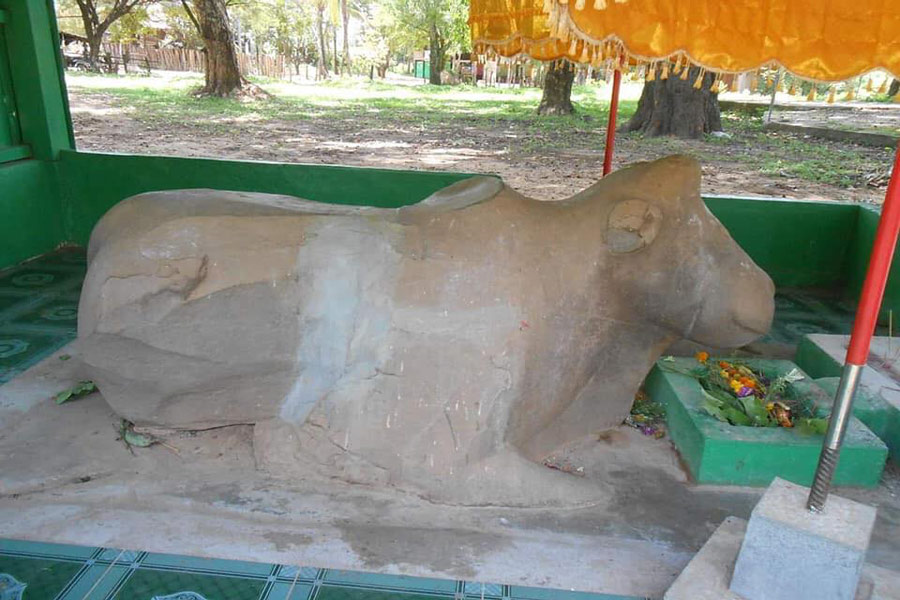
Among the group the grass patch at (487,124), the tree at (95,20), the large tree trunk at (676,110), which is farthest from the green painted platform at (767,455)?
the tree at (95,20)

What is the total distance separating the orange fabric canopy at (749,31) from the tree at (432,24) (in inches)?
1031

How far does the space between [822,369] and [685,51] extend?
236 cm

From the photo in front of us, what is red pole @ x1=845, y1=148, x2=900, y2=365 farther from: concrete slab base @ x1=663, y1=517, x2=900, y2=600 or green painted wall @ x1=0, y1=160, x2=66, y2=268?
green painted wall @ x1=0, y1=160, x2=66, y2=268

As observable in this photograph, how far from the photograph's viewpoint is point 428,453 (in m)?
3.14

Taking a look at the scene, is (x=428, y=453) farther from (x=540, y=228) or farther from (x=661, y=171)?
(x=661, y=171)

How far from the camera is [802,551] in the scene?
7.78 ft

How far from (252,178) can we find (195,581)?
4.20m

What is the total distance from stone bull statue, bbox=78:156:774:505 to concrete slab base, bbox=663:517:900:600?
718mm

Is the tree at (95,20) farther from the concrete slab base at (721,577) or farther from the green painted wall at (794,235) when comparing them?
the concrete slab base at (721,577)

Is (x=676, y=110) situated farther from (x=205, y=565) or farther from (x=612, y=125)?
(x=205, y=565)

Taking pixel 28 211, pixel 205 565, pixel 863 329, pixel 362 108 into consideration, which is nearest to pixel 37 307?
pixel 28 211

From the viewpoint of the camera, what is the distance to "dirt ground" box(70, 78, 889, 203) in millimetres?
9578

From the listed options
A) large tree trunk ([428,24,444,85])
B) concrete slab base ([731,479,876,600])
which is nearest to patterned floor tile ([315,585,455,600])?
concrete slab base ([731,479,876,600])

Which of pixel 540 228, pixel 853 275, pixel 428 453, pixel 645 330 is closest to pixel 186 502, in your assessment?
pixel 428 453
